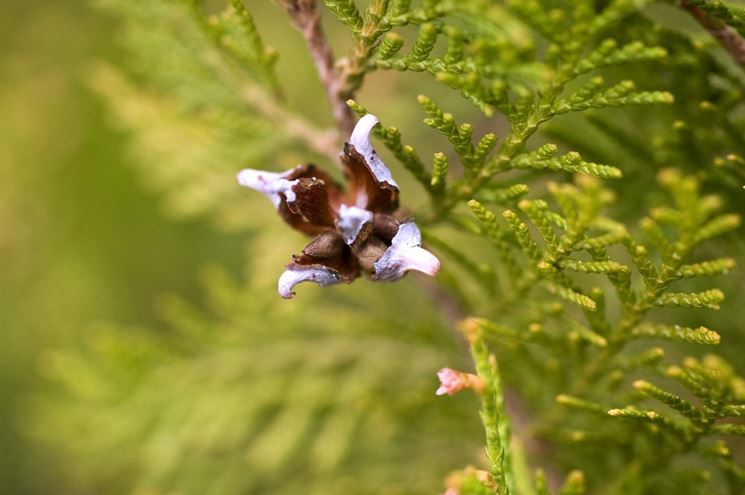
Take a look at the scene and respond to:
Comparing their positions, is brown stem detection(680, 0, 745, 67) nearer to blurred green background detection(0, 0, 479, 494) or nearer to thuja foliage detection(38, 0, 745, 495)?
thuja foliage detection(38, 0, 745, 495)

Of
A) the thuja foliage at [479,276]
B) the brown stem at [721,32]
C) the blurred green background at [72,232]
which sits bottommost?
the blurred green background at [72,232]

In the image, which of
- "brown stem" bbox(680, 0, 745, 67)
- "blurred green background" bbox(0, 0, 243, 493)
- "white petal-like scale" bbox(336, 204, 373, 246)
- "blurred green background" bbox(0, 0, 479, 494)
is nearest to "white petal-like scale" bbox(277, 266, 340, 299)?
"white petal-like scale" bbox(336, 204, 373, 246)

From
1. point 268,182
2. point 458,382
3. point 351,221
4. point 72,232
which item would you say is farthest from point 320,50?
point 72,232

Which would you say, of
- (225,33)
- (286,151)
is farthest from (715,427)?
(286,151)

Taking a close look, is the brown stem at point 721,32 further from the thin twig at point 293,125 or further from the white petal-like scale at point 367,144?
the thin twig at point 293,125

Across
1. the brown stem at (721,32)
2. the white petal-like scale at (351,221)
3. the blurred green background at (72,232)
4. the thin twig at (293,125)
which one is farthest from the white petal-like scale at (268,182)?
the blurred green background at (72,232)

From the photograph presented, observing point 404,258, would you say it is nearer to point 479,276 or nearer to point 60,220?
point 479,276

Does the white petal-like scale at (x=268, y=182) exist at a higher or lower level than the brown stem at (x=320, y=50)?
lower
